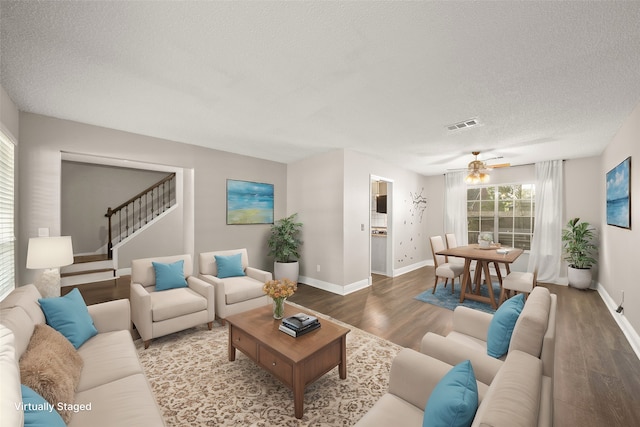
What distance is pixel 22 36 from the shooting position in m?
1.70

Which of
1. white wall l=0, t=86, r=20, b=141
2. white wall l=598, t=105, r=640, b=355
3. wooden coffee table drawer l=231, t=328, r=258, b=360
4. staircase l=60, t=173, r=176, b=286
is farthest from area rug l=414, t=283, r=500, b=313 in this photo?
staircase l=60, t=173, r=176, b=286

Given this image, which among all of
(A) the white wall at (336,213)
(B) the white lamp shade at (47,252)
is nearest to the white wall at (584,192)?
(A) the white wall at (336,213)

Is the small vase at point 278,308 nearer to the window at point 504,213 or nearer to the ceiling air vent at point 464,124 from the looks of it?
the ceiling air vent at point 464,124

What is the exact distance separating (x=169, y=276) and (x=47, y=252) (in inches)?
44.1

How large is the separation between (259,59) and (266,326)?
2193mm

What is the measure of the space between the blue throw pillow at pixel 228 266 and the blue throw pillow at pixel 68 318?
1.76 meters

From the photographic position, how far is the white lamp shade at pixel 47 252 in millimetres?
2457

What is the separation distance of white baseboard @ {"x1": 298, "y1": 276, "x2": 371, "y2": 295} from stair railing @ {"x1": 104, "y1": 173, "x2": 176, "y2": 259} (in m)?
4.27

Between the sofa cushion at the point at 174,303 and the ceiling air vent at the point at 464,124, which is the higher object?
the ceiling air vent at the point at 464,124

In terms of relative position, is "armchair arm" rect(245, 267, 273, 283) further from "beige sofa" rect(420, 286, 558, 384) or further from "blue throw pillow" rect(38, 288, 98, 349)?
"beige sofa" rect(420, 286, 558, 384)

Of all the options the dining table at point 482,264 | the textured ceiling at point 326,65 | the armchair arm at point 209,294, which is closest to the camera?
the textured ceiling at point 326,65

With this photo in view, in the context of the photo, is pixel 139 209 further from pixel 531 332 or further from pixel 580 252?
pixel 580 252

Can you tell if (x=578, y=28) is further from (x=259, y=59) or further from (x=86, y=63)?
(x=86, y=63)

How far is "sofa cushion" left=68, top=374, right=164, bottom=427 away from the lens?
49.1 inches
